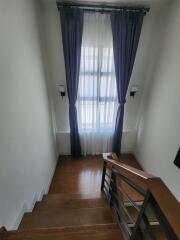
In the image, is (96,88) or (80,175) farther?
(80,175)

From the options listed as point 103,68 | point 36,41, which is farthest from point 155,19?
point 36,41

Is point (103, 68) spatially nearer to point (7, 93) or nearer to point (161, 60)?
point (161, 60)

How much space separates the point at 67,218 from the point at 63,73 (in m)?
2.41

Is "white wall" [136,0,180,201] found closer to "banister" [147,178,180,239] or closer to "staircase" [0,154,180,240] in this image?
"staircase" [0,154,180,240]

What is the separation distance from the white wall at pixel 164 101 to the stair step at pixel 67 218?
1199mm

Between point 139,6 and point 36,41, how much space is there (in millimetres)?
1819

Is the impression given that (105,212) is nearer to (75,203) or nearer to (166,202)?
(75,203)

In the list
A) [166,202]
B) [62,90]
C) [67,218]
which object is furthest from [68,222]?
[62,90]

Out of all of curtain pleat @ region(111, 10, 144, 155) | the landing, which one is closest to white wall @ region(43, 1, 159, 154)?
curtain pleat @ region(111, 10, 144, 155)

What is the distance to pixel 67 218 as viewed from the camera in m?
1.59

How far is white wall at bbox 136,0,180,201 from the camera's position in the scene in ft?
7.18

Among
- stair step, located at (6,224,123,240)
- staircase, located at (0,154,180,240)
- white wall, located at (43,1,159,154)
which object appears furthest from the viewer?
A: white wall, located at (43,1,159,154)

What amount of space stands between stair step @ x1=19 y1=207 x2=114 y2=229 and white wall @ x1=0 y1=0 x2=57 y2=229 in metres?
0.13

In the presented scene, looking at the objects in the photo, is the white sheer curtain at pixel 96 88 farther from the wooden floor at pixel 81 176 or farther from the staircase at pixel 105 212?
the staircase at pixel 105 212
